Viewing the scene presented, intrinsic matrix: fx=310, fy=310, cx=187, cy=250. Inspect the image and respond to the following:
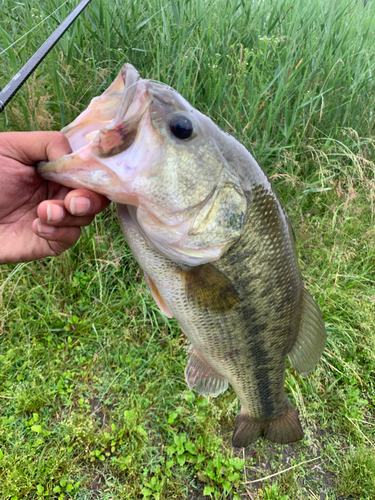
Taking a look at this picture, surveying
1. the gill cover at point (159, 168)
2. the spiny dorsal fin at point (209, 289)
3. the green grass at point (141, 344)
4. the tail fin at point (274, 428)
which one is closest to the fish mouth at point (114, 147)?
the gill cover at point (159, 168)

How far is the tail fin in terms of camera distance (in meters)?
1.69

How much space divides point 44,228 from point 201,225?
0.60 meters

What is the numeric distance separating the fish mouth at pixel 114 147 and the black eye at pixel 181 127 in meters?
0.08

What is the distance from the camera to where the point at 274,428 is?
1.72 metres

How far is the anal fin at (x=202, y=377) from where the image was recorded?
1584mm

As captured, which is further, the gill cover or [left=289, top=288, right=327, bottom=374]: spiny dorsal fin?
[left=289, top=288, right=327, bottom=374]: spiny dorsal fin

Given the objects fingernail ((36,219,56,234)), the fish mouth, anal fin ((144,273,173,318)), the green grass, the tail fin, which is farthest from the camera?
the green grass

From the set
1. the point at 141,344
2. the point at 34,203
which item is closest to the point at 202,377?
the point at 141,344

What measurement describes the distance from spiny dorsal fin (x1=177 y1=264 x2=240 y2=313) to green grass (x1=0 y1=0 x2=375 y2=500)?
3.65ft

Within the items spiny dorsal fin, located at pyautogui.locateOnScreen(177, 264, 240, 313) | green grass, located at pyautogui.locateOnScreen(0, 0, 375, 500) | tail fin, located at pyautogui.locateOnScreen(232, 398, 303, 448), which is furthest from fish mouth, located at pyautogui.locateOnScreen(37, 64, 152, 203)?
tail fin, located at pyautogui.locateOnScreen(232, 398, 303, 448)

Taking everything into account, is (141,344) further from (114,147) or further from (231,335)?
(114,147)

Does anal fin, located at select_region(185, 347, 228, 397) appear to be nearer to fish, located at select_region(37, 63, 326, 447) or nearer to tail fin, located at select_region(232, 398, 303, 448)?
fish, located at select_region(37, 63, 326, 447)

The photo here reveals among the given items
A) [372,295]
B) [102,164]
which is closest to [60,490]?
[102,164]

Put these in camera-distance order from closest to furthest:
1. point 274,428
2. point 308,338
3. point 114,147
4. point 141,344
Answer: point 114,147 < point 308,338 < point 274,428 < point 141,344
